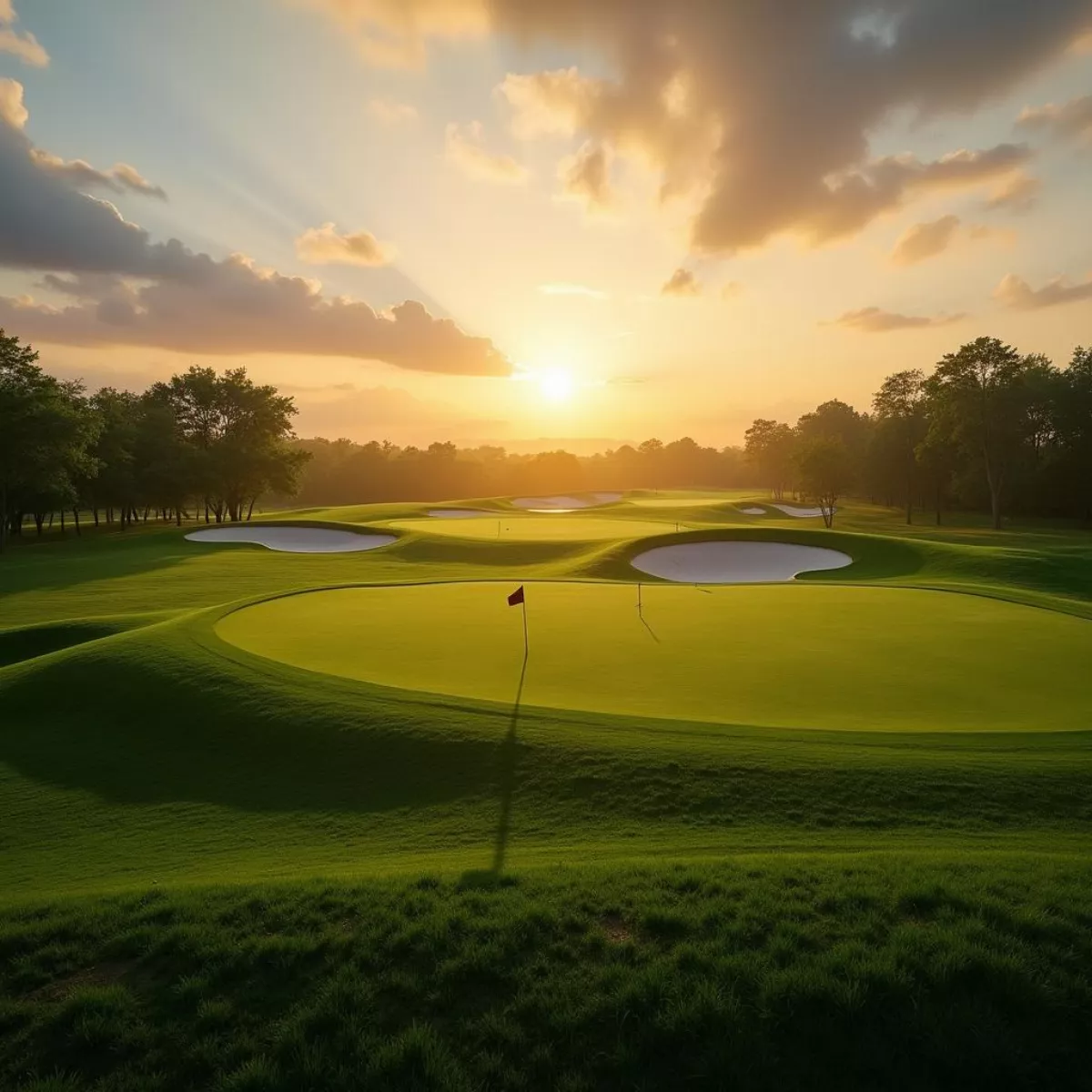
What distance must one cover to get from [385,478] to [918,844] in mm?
126222

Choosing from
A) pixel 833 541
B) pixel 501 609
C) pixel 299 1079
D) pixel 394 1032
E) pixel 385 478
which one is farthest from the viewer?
pixel 385 478

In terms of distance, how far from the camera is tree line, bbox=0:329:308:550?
43500 mm

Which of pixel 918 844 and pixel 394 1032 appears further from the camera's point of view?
pixel 918 844

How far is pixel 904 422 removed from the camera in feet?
244

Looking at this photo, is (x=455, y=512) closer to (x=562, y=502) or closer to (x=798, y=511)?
(x=562, y=502)

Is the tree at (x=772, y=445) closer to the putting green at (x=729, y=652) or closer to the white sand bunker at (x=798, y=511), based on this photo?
the white sand bunker at (x=798, y=511)

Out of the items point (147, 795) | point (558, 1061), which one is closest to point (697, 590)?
point (147, 795)

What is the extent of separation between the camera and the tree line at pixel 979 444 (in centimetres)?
5406

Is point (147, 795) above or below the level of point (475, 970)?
below

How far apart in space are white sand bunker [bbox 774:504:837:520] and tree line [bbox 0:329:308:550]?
2109 inches

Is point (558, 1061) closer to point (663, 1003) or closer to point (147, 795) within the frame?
point (663, 1003)

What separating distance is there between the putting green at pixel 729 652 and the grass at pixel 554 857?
0.11 meters

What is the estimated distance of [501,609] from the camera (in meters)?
17.7

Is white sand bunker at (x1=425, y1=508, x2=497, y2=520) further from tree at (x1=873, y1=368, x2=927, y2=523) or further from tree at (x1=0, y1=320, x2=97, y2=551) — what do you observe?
tree at (x1=873, y1=368, x2=927, y2=523)
